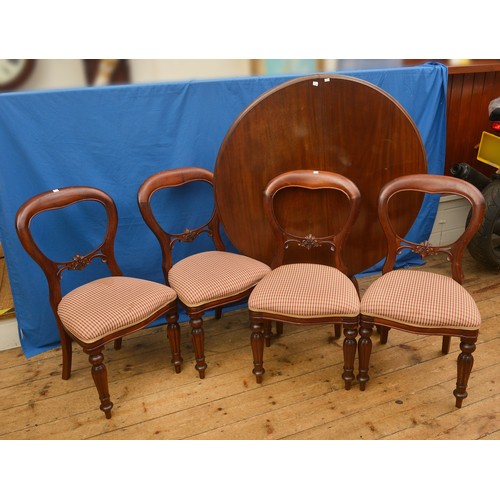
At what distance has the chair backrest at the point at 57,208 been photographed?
→ 222 centimetres

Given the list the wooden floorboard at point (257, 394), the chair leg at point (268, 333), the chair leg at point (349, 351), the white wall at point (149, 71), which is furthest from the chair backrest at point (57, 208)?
the chair leg at point (349, 351)

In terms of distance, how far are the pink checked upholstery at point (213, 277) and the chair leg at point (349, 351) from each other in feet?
1.67

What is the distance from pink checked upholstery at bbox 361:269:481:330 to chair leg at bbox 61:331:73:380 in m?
1.43

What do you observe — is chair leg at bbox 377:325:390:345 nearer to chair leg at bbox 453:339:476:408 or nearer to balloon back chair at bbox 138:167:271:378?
chair leg at bbox 453:339:476:408

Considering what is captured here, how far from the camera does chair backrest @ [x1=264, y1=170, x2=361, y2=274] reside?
243 centimetres

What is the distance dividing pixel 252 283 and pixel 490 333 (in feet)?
4.58

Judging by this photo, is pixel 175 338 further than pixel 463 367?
Yes

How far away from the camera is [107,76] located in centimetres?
282

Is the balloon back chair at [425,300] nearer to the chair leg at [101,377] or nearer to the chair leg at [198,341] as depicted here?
the chair leg at [198,341]

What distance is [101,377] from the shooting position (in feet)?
7.08

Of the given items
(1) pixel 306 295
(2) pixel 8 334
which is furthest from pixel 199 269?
(2) pixel 8 334

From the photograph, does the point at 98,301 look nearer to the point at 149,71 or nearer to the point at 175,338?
the point at 175,338

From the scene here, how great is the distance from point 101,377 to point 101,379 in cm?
1

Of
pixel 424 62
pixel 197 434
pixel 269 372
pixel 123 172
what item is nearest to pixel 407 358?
pixel 269 372
